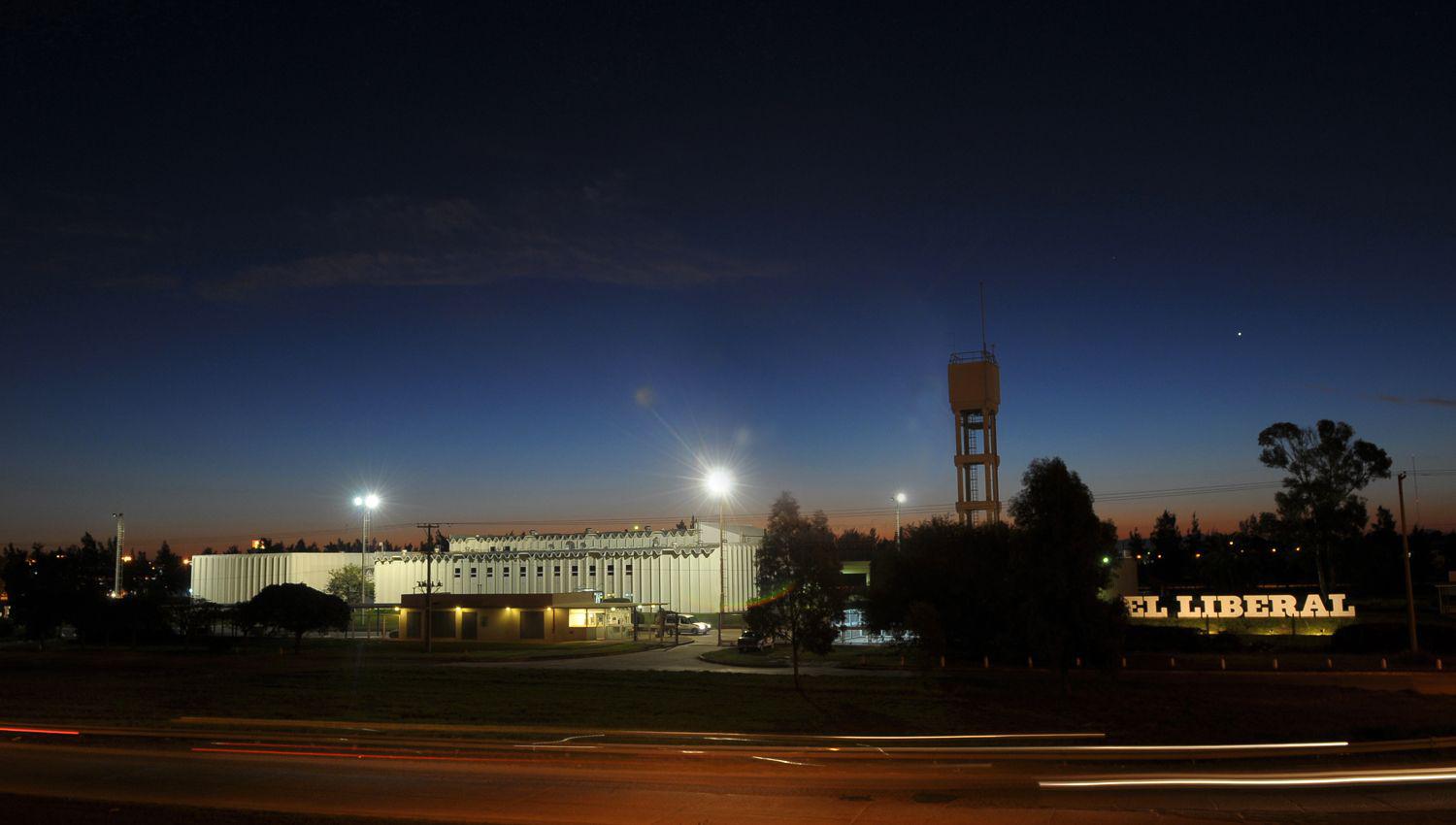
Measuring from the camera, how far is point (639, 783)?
1977cm

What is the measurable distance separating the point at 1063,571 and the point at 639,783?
1811 cm

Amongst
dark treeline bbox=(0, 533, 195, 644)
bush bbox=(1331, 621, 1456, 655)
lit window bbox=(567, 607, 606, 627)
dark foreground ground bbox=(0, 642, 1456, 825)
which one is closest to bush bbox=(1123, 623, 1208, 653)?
bush bbox=(1331, 621, 1456, 655)

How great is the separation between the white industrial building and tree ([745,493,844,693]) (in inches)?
2148

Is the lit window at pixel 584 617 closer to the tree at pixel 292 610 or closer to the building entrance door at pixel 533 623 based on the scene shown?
the building entrance door at pixel 533 623

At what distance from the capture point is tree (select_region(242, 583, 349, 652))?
62.3m

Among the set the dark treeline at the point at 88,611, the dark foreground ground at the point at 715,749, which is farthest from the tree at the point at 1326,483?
the dark treeline at the point at 88,611

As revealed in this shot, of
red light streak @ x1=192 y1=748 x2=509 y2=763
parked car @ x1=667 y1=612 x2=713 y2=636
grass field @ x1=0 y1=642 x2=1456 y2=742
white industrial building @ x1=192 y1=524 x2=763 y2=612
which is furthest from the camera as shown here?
white industrial building @ x1=192 y1=524 x2=763 y2=612

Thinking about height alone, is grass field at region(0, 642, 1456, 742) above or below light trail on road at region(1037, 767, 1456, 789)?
below

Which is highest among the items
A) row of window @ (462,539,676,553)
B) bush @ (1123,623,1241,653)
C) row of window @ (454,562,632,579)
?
row of window @ (462,539,676,553)

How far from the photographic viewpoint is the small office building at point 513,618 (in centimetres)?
7719

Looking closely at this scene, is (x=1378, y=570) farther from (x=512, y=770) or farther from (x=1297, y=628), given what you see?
(x=512, y=770)

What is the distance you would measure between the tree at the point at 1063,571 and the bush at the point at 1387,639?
25423 mm

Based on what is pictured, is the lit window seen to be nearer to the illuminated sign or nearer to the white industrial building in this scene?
the white industrial building

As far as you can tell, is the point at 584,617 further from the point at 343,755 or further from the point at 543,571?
the point at 343,755
